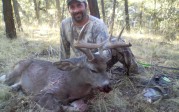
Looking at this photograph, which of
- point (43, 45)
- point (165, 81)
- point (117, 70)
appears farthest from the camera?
point (43, 45)

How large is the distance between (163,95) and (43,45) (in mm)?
3930

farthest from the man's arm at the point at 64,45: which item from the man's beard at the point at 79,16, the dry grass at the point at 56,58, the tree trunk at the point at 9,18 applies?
the tree trunk at the point at 9,18

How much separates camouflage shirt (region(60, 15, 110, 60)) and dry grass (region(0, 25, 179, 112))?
2.72 feet

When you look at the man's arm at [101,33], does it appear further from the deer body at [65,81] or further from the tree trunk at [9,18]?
the tree trunk at [9,18]

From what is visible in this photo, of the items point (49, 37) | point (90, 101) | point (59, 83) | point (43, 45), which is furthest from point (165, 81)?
point (49, 37)

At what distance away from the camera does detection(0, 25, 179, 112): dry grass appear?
468 cm

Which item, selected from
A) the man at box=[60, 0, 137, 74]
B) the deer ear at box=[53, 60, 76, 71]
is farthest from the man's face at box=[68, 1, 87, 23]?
the deer ear at box=[53, 60, 76, 71]

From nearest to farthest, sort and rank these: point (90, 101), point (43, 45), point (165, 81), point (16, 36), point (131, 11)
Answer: point (90, 101) → point (165, 81) → point (43, 45) → point (16, 36) → point (131, 11)

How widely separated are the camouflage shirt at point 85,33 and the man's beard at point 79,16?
0.15 metres

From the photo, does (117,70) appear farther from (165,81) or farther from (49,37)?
(49,37)

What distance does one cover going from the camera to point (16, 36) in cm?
915

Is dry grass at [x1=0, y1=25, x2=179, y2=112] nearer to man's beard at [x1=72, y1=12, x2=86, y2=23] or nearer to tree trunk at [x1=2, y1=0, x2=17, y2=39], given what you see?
tree trunk at [x1=2, y1=0, x2=17, y2=39]

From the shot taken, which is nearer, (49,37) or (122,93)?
(122,93)

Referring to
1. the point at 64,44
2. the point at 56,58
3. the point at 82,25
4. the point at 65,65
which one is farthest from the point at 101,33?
the point at 56,58
